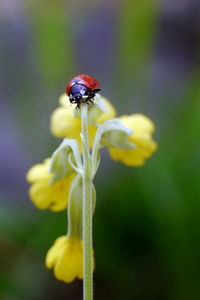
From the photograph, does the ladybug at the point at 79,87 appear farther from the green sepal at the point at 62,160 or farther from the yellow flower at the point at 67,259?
the yellow flower at the point at 67,259

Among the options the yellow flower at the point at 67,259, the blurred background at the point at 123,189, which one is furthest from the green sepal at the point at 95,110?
the blurred background at the point at 123,189

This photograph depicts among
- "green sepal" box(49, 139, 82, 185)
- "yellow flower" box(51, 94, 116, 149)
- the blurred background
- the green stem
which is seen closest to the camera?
the green stem

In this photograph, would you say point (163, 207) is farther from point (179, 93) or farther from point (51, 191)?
point (179, 93)

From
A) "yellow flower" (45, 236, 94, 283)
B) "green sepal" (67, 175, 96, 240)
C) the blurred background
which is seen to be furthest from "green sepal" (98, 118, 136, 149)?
the blurred background

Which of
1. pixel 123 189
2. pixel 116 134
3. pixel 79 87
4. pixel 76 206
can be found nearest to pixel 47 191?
A: pixel 76 206

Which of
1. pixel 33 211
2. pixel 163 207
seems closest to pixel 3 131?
pixel 33 211

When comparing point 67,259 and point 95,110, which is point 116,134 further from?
point 67,259

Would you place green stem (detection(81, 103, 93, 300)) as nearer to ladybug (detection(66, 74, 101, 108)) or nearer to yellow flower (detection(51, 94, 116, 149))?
ladybug (detection(66, 74, 101, 108))
